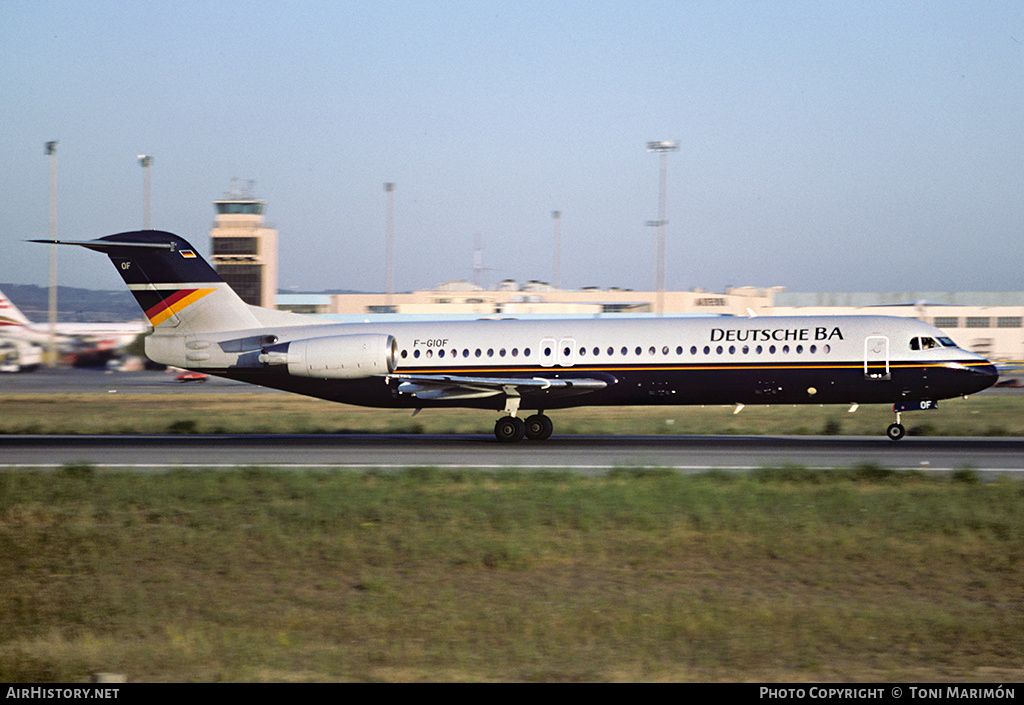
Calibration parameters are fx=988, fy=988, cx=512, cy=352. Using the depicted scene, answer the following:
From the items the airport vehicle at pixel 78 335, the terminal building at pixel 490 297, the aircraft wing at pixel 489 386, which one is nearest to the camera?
the aircraft wing at pixel 489 386

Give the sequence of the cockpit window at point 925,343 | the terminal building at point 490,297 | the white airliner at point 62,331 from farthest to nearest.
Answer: the terminal building at point 490,297
the white airliner at point 62,331
the cockpit window at point 925,343

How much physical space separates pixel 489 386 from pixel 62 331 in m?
85.0

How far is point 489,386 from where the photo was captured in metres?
26.5

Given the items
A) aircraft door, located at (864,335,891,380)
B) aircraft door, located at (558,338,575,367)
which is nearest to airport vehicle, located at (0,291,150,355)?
aircraft door, located at (558,338,575,367)

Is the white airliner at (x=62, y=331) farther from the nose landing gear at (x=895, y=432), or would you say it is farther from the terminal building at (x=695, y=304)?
the nose landing gear at (x=895, y=432)

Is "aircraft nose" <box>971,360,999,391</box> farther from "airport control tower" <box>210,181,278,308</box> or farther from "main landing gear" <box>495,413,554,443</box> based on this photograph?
"airport control tower" <box>210,181,278,308</box>

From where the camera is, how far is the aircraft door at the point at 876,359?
2541 cm

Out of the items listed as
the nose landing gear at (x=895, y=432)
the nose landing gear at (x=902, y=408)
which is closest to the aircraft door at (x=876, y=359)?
the nose landing gear at (x=902, y=408)

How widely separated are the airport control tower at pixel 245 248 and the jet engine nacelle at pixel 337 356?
83.3m

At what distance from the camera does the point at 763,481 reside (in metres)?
18.2

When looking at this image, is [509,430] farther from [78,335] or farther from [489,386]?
[78,335]

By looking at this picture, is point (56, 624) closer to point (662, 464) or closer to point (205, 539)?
point (205, 539)

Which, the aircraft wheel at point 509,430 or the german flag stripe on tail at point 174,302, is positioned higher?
the german flag stripe on tail at point 174,302
